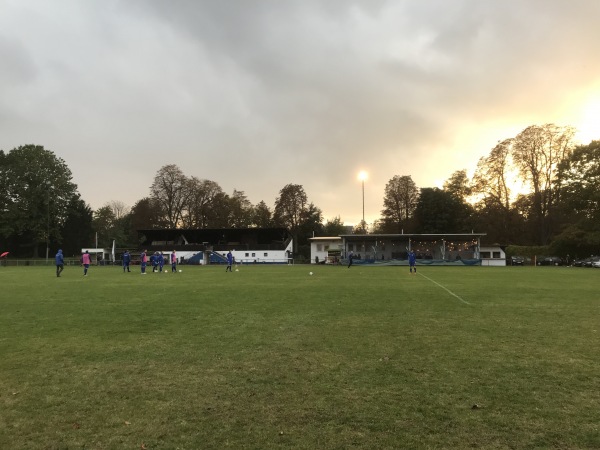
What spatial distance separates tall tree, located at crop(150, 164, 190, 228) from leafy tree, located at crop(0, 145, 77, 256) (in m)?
15.1

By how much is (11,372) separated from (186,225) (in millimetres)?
78551

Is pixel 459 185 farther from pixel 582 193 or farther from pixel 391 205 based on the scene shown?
pixel 582 193

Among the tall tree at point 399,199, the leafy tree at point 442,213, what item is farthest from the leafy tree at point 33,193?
the leafy tree at point 442,213

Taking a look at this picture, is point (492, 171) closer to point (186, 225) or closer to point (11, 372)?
point (186, 225)

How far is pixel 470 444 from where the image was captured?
3797 mm

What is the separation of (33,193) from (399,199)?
61155 millimetres

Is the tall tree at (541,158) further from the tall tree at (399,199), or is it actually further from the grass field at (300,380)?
the grass field at (300,380)

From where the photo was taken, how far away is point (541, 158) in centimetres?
5922

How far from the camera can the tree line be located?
53.9 m

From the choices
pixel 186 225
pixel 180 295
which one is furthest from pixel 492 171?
pixel 180 295

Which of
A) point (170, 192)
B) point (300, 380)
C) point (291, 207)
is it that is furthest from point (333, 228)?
point (300, 380)

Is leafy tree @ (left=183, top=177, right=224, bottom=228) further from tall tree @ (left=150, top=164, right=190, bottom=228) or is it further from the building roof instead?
the building roof

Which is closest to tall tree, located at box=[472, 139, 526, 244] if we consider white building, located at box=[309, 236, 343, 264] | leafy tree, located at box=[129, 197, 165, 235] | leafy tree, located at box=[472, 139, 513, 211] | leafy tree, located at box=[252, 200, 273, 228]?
leafy tree, located at box=[472, 139, 513, 211]

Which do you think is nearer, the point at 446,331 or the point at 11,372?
the point at 11,372
